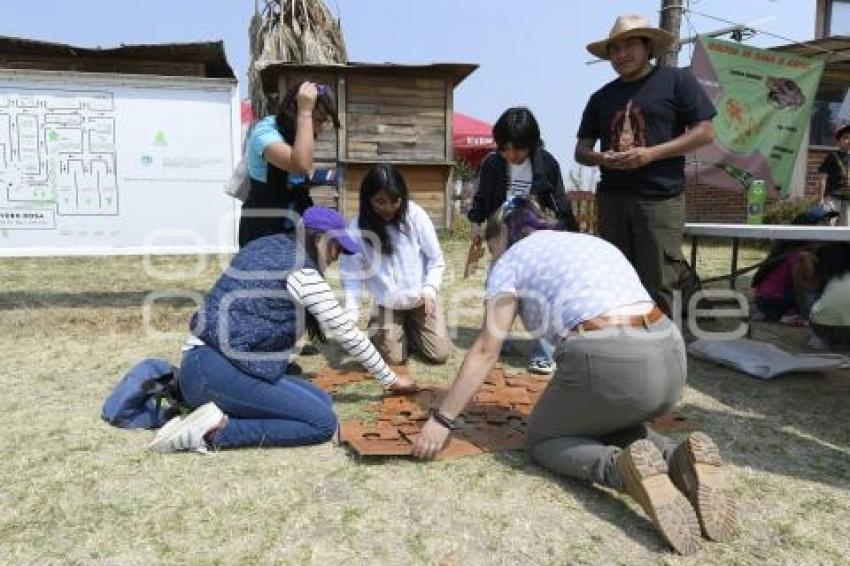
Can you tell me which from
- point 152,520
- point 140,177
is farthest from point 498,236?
point 140,177

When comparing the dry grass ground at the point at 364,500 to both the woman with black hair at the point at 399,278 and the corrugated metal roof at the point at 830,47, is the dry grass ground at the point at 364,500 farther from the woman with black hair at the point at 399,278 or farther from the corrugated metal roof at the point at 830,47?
the corrugated metal roof at the point at 830,47

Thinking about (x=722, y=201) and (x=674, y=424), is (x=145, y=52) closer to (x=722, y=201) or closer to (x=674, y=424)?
(x=674, y=424)

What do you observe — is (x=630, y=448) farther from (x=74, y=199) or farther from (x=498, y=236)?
(x=74, y=199)

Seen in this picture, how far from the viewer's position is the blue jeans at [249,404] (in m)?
2.63

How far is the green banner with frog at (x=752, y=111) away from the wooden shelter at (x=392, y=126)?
3.42m

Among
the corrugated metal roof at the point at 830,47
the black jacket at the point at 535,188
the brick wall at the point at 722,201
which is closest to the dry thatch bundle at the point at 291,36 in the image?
the brick wall at the point at 722,201

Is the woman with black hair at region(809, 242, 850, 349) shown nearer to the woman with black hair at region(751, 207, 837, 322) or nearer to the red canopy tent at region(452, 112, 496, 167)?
the woman with black hair at region(751, 207, 837, 322)

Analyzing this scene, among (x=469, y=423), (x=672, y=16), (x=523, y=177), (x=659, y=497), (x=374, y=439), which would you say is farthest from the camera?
(x=672, y=16)

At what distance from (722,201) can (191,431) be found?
35.9ft

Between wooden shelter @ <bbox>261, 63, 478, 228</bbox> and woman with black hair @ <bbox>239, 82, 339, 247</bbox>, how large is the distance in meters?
7.48

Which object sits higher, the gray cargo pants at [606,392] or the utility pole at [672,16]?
the utility pole at [672,16]

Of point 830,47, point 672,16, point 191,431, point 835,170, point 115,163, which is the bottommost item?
point 191,431

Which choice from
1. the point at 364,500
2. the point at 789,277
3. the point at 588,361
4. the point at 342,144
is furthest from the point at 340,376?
the point at 342,144

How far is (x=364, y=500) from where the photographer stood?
2268mm
